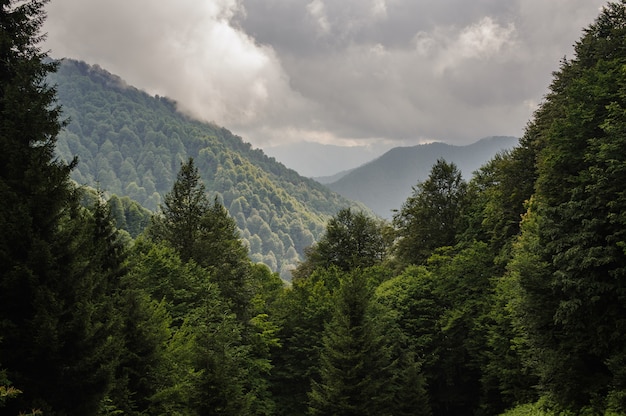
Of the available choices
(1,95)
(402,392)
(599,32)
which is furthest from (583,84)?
(1,95)

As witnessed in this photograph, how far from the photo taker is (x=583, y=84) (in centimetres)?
1792

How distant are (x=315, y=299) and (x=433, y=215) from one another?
15586mm

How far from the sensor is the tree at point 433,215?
132 ft

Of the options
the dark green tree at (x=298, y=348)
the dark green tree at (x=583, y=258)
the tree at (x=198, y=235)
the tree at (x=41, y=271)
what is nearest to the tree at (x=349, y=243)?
the dark green tree at (x=298, y=348)

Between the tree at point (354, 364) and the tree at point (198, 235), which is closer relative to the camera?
the tree at point (354, 364)

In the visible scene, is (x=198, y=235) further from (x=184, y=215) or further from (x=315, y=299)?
(x=315, y=299)

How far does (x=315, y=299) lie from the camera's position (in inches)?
1257

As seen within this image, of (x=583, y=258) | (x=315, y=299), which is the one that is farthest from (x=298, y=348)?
(x=583, y=258)

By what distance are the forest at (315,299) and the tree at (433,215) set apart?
3.57ft

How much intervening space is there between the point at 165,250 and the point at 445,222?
2621cm

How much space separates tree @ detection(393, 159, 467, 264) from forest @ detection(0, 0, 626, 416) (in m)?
1.09

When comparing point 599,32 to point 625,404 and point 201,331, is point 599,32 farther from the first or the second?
point 201,331

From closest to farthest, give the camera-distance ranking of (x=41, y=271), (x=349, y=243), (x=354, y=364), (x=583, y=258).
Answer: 1. (x=41, y=271)
2. (x=583, y=258)
3. (x=354, y=364)
4. (x=349, y=243)

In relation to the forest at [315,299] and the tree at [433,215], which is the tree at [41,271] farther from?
the tree at [433,215]
